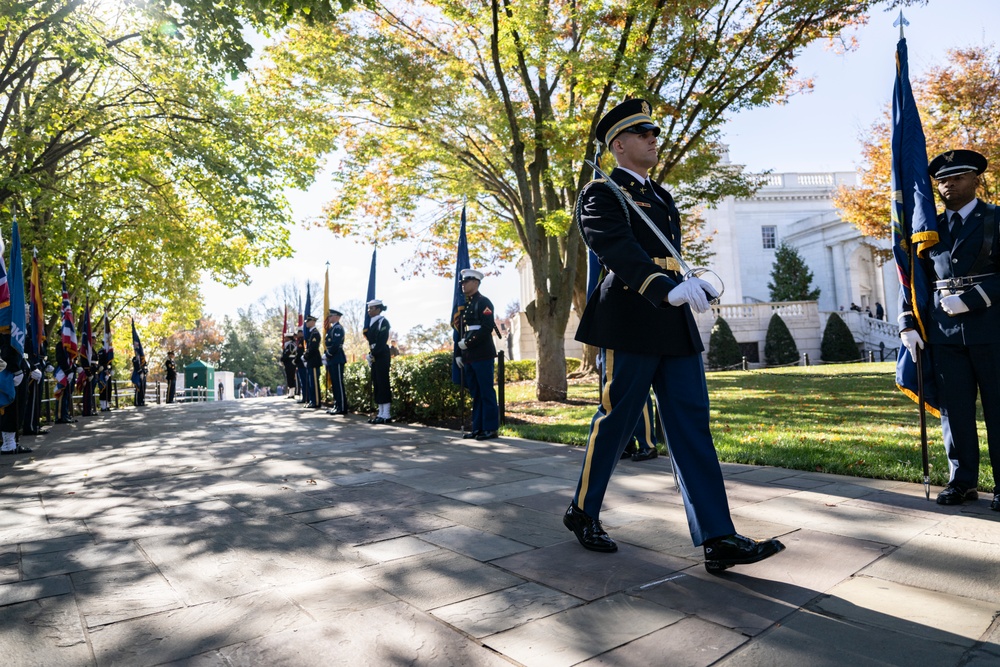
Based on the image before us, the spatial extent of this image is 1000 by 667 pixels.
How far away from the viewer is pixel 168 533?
13.9ft

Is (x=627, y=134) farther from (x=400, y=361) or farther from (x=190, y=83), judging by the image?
(x=190, y=83)

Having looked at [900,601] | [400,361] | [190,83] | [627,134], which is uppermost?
[190,83]

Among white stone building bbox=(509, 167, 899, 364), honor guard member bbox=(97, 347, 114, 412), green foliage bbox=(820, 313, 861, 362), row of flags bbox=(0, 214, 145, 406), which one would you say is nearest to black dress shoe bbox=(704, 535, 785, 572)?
row of flags bbox=(0, 214, 145, 406)

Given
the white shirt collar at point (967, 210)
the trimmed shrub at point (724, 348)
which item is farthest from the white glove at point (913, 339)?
the trimmed shrub at point (724, 348)

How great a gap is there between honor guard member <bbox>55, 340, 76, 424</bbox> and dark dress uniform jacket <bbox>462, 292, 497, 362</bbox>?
9.82 m

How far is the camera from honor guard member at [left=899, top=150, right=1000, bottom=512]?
4336 millimetres

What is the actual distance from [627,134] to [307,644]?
2853 mm

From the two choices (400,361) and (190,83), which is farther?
(190,83)

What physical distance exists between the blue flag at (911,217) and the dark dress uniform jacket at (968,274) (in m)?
0.06

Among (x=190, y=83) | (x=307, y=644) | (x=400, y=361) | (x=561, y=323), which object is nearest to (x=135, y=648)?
(x=307, y=644)

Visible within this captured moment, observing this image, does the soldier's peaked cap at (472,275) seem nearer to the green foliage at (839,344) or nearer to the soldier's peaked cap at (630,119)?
the soldier's peaked cap at (630,119)

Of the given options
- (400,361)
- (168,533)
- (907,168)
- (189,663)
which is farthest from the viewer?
(400,361)

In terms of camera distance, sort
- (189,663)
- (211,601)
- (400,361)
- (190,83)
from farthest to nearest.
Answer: (190,83)
(400,361)
(211,601)
(189,663)

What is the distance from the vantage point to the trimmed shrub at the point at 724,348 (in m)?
29.9
